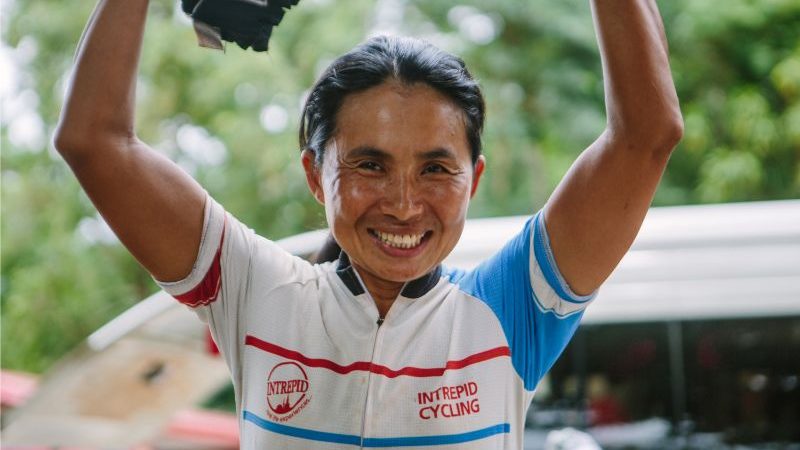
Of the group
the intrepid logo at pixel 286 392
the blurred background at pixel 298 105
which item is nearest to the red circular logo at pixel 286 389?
the intrepid logo at pixel 286 392

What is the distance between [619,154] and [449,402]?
0.41 meters

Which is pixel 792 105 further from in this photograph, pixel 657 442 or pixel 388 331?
pixel 388 331

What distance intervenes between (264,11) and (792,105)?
7.30 meters

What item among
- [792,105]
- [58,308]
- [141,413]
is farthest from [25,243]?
[792,105]

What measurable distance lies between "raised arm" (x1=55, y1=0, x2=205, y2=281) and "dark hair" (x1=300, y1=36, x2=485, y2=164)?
0.80 feet

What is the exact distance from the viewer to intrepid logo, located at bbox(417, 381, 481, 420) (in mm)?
1346

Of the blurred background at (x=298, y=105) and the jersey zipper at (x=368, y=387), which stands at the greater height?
the blurred background at (x=298, y=105)

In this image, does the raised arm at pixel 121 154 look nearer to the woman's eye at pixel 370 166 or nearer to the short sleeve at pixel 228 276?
the short sleeve at pixel 228 276

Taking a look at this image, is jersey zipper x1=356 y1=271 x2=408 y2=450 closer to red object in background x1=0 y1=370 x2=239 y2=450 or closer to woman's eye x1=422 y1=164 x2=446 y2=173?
woman's eye x1=422 y1=164 x2=446 y2=173

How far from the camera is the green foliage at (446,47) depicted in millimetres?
7773

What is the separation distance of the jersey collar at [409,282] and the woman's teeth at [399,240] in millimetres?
87

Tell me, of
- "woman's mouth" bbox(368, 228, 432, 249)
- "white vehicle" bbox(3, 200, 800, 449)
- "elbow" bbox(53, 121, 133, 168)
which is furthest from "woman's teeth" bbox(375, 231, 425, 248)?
"white vehicle" bbox(3, 200, 800, 449)

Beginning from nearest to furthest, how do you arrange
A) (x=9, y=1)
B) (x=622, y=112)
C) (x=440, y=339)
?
(x=622, y=112) → (x=440, y=339) → (x=9, y=1)

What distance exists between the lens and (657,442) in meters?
5.18
